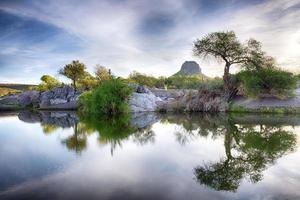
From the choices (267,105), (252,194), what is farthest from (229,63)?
(252,194)

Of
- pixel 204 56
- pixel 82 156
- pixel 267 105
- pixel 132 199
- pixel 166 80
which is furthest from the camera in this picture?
pixel 166 80

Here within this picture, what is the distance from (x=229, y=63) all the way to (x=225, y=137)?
76.3 ft

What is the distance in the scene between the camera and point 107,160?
808 cm

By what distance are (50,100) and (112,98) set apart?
26.4m

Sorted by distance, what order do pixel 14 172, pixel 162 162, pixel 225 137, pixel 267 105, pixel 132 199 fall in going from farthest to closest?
1. pixel 267 105
2. pixel 225 137
3. pixel 162 162
4. pixel 14 172
5. pixel 132 199

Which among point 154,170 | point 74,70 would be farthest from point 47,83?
point 154,170

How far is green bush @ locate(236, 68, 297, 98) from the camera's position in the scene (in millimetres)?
29859

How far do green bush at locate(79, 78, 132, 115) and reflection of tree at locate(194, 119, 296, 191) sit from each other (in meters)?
20.6

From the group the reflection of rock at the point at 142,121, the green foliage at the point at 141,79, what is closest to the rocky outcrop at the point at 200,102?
the reflection of rock at the point at 142,121

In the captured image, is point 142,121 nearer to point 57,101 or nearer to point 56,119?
point 56,119

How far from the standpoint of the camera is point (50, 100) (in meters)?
52.9

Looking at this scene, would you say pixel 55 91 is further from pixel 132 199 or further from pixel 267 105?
pixel 132 199

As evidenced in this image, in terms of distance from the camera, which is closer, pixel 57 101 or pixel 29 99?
pixel 57 101

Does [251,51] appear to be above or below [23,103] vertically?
above
